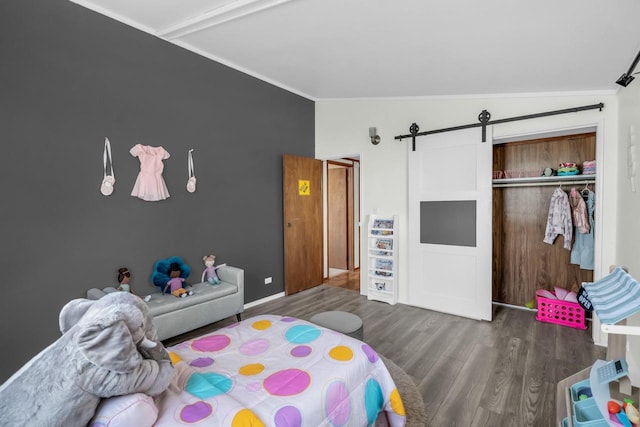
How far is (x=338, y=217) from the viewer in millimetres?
6066

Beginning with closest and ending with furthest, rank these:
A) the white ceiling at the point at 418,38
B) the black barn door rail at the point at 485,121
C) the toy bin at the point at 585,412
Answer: the toy bin at the point at 585,412
the white ceiling at the point at 418,38
the black barn door rail at the point at 485,121

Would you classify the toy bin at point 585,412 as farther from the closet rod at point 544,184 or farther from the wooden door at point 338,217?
the wooden door at point 338,217

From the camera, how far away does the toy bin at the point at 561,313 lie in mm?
3207

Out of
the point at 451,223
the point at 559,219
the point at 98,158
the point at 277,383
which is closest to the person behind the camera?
the point at 277,383

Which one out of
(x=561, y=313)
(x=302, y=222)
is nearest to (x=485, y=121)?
(x=561, y=313)

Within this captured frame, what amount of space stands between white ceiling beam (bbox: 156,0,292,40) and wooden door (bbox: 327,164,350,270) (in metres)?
3.45

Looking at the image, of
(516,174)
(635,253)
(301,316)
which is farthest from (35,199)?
(516,174)

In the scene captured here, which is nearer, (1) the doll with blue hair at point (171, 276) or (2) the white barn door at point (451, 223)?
(1) the doll with blue hair at point (171, 276)

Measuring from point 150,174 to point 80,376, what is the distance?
95.9 inches

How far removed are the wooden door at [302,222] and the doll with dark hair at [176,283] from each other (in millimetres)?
1645

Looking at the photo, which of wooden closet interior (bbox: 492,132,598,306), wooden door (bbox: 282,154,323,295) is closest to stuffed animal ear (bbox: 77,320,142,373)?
A: wooden door (bbox: 282,154,323,295)

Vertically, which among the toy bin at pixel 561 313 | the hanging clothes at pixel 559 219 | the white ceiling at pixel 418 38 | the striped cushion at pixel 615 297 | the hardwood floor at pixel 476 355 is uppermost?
the white ceiling at pixel 418 38

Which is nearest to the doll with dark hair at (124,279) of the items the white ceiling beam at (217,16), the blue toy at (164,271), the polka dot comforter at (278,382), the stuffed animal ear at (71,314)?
the blue toy at (164,271)

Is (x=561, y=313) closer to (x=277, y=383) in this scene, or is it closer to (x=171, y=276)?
(x=277, y=383)
